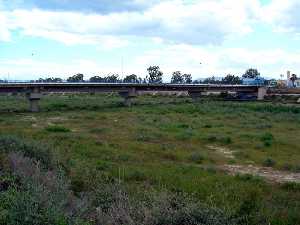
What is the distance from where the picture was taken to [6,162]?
45.8ft

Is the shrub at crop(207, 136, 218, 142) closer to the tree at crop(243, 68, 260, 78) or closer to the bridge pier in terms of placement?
the bridge pier

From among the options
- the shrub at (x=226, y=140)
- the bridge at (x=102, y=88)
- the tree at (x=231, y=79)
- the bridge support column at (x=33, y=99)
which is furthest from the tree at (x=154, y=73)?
the shrub at (x=226, y=140)

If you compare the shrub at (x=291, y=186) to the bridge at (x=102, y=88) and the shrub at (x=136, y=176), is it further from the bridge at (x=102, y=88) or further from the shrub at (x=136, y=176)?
the bridge at (x=102, y=88)

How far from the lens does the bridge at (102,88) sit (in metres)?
59.0

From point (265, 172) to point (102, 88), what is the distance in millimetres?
51604

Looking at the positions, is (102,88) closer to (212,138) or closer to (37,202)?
(212,138)

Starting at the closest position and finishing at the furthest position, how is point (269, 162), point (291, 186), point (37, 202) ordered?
point (37, 202) < point (291, 186) < point (269, 162)

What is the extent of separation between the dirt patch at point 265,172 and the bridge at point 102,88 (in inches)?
1638

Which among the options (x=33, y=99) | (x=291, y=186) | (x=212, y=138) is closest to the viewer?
(x=291, y=186)

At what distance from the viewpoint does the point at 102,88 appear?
70.2 meters

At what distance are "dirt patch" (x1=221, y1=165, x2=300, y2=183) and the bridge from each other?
137ft

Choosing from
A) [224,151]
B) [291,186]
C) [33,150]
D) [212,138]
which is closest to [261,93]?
[212,138]

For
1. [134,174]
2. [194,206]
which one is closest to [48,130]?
[134,174]

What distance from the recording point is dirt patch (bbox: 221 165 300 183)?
18938 millimetres
